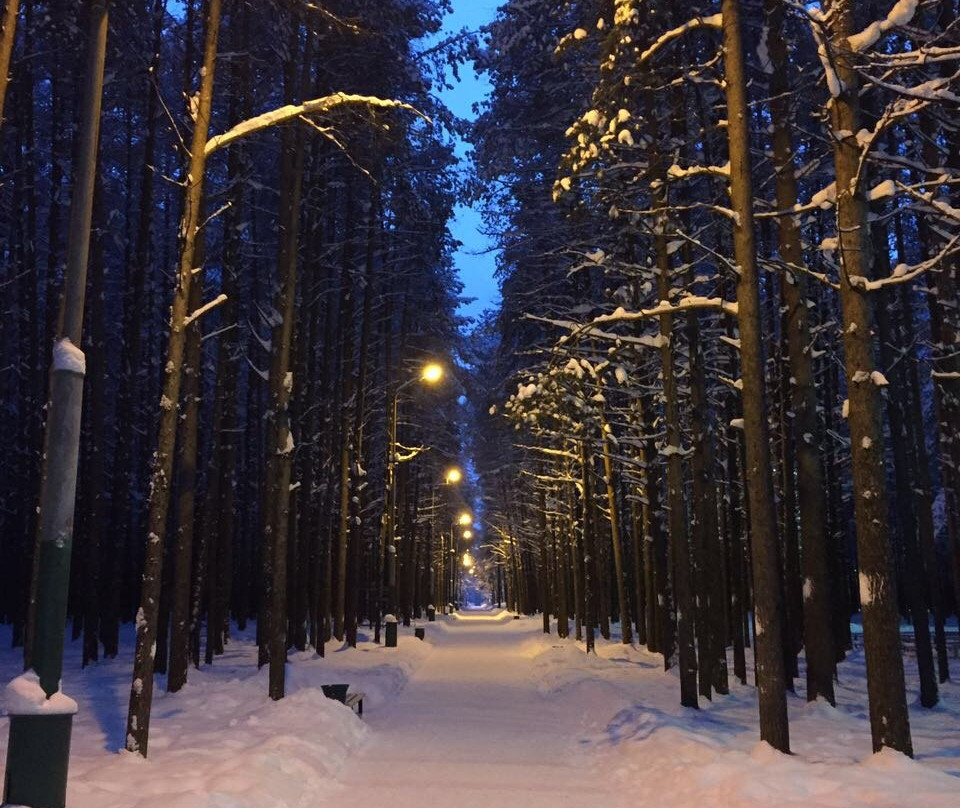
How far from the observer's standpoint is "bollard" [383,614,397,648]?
24.6m

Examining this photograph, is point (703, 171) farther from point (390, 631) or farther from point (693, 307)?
point (390, 631)

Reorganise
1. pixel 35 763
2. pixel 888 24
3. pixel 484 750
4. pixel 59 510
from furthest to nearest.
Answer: pixel 484 750
pixel 888 24
pixel 59 510
pixel 35 763

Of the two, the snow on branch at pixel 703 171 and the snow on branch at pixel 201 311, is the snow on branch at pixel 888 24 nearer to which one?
the snow on branch at pixel 703 171

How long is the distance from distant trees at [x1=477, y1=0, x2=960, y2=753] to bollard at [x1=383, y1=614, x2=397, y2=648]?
575 cm

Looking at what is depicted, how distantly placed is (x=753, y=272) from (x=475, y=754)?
6154 mm

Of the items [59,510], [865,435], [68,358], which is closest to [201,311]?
[68,358]

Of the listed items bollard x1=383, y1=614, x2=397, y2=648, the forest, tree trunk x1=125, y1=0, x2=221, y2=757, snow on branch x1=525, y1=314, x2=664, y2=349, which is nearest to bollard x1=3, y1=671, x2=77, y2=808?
the forest

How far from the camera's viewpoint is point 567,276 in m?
14.6

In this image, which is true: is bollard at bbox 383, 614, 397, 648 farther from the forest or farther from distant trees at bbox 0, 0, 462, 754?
distant trees at bbox 0, 0, 462, 754

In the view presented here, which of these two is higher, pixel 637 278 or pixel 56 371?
pixel 637 278

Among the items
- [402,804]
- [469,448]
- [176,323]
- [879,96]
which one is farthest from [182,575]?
[469,448]

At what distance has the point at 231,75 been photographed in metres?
16.0

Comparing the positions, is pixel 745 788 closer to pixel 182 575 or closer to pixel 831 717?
pixel 831 717

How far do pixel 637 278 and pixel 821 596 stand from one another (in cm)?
636
